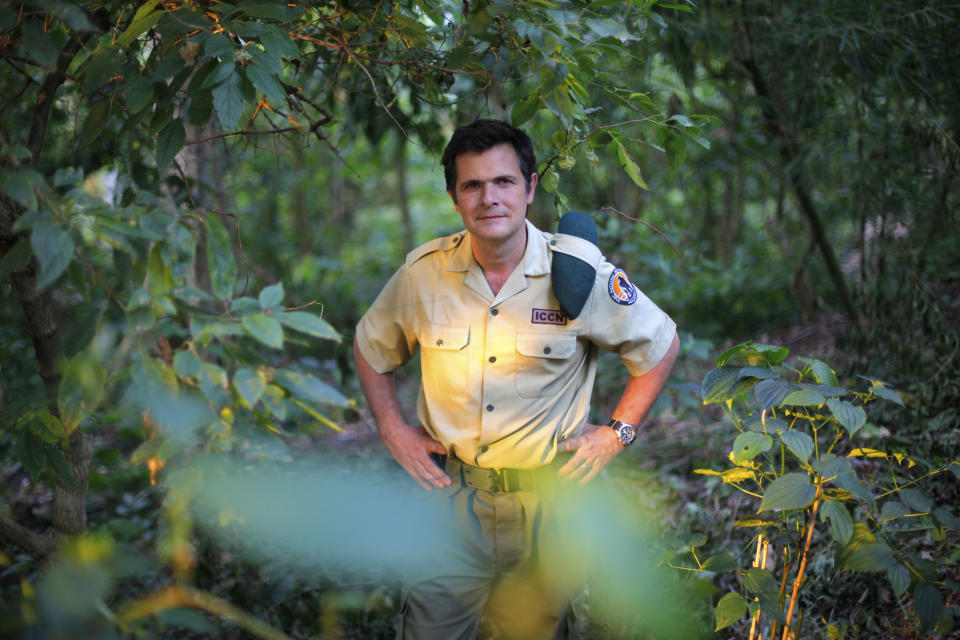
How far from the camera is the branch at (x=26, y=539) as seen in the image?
6.25ft

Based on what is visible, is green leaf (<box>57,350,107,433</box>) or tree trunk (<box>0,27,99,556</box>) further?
tree trunk (<box>0,27,99,556</box>)

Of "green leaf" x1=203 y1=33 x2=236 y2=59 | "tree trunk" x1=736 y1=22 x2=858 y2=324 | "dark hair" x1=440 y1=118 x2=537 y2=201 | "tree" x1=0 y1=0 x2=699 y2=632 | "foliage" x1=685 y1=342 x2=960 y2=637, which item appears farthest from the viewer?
"tree trunk" x1=736 y1=22 x2=858 y2=324

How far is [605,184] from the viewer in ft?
23.6

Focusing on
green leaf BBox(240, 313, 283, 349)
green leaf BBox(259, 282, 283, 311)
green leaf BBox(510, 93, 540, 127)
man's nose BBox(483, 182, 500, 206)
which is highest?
green leaf BBox(510, 93, 540, 127)

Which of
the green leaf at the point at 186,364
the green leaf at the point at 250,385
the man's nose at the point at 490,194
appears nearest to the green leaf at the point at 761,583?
the man's nose at the point at 490,194

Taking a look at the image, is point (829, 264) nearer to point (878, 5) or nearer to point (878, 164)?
point (878, 164)

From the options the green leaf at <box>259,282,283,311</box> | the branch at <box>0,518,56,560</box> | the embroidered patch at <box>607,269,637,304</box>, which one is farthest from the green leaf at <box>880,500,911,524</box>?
the branch at <box>0,518,56,560</box>

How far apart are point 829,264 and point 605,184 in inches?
123

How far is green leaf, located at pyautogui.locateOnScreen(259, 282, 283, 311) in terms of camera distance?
53.6 inches

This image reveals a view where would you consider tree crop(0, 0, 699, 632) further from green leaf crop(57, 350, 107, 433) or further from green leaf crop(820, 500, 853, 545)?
green leaf crop(820, 500, 853, 545)

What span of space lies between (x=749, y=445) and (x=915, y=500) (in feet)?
1.51

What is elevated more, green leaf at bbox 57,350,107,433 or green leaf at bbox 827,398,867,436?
green leaf at bbox 57,350,107,433

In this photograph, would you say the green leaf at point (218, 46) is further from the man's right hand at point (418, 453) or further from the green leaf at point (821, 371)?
the green leaf at point (821, 371)

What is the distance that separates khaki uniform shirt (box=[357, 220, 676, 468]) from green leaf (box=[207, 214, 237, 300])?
989 millimetres
